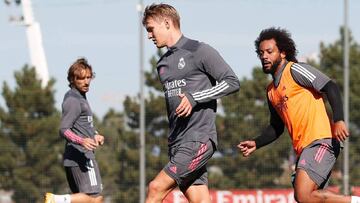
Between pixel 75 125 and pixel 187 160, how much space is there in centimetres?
290

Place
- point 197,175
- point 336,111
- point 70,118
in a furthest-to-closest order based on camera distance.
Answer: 1. point 70,118
2. point 197,175
3. point 336,111

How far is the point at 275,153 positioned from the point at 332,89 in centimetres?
1567

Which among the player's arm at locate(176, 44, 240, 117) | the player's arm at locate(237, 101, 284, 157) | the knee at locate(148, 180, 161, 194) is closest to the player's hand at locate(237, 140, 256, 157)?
the player's arm at locate(237, 101, 284, 157)

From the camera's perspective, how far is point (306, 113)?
7.95m

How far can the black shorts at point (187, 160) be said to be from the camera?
7.76m

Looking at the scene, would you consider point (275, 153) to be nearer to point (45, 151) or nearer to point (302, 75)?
point (45, 151)

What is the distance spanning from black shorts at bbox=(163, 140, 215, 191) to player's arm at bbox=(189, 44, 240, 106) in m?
0.40

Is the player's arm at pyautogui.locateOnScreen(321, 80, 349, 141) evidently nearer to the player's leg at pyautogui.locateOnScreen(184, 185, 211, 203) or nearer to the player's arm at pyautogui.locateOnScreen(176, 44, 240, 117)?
the player's arm at pyautogui.locateOnScreen(176, 44, 240, 117)

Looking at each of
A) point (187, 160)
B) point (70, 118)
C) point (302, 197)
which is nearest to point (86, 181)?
point (70, 118)

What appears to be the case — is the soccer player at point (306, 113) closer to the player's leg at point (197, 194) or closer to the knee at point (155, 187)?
the player's leg at point (197, 194)

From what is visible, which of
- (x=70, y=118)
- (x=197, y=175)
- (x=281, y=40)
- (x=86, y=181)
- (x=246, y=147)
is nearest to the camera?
(x=197, y=175)

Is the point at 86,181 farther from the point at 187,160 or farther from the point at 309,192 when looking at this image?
the point at 309,192

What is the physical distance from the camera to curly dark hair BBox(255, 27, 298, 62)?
8.16 metres

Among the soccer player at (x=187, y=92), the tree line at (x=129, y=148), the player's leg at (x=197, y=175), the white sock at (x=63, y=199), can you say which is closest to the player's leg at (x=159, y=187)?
the soccer player at (x=187, y=92)
